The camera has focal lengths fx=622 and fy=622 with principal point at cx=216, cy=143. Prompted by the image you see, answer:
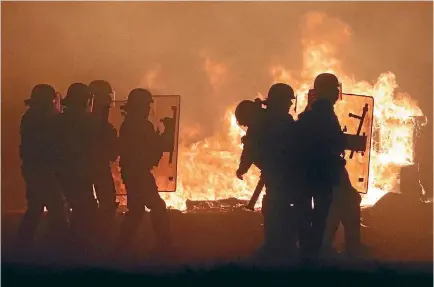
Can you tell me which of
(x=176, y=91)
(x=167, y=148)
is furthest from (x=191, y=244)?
(x=176, y=91)

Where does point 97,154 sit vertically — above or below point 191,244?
above

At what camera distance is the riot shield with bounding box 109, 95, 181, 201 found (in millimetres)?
7727

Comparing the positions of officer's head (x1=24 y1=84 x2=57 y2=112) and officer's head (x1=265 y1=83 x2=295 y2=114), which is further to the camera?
officer's head (x1=24 y1=84 x2=57 y2=112)

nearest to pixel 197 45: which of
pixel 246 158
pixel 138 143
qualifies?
pixel 138 143

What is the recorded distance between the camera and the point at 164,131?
25.3 feet

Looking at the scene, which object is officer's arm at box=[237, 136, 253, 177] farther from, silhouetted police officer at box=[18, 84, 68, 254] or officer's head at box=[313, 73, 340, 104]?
silhouetted police officer at box=[18, 84, 68, 254]

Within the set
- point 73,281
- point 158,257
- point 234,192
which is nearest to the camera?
point 73,281

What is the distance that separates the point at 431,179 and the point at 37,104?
5387 millimetres

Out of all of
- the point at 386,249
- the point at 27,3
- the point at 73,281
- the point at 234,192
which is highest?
the point at 27,3

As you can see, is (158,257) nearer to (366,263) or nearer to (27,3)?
(366,263)

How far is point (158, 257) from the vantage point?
7332 millimetres

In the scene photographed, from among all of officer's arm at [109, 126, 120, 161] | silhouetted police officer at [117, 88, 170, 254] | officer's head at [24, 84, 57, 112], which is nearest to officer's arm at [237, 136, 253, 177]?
silhouetted police officer at [117, 88, 170, 254]

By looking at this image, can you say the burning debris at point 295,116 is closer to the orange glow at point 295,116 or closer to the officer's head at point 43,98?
the orange glow at point 295,116

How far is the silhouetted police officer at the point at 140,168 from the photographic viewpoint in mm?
7395
